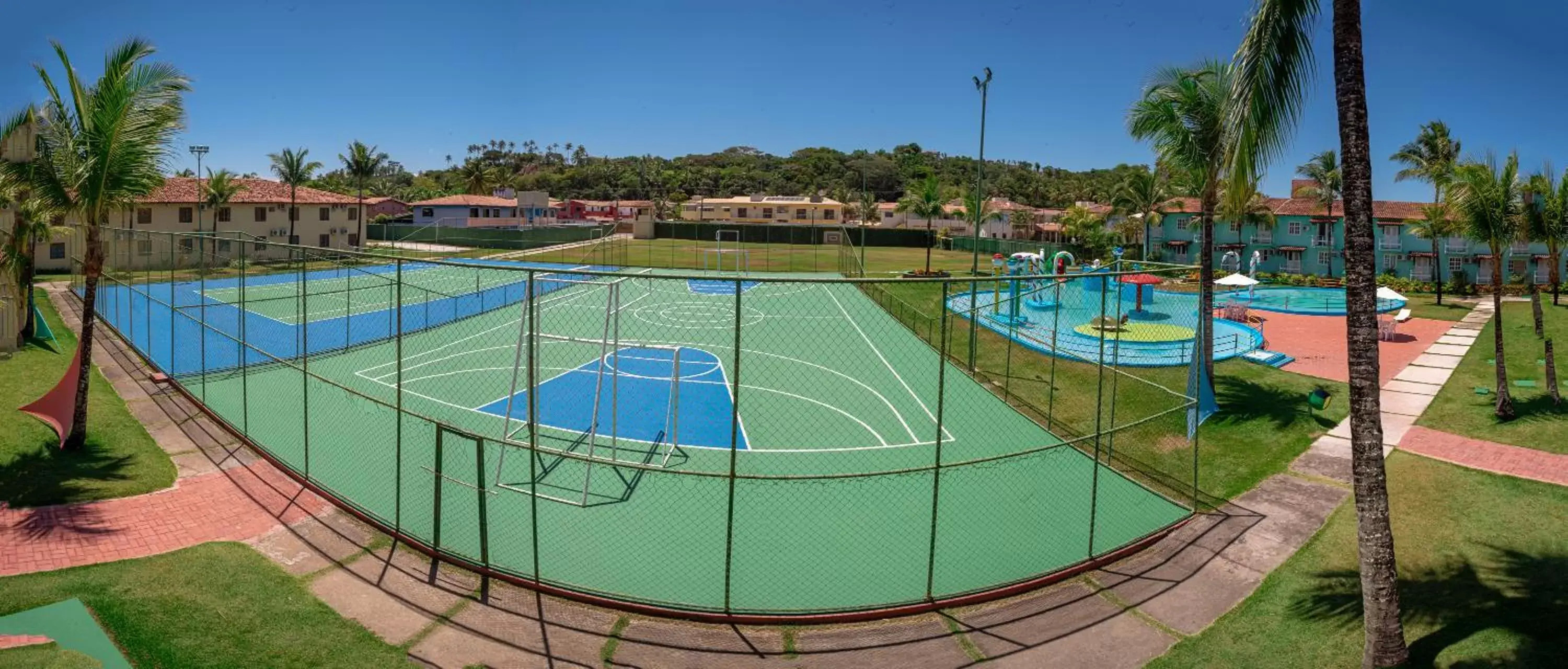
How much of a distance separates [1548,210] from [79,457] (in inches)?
1073

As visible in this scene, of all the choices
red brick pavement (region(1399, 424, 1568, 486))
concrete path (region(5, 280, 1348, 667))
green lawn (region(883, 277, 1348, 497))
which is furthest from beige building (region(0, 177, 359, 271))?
red brick pavement (region(1399, 424, 1568, 486))

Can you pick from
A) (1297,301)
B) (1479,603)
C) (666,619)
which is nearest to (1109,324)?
(1297,301)

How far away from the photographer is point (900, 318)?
3148 centimetres

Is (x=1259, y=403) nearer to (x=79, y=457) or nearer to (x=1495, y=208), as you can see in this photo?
(x=1495, y=208)

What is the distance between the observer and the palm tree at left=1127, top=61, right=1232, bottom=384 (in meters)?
18.2

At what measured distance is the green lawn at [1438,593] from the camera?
826 cm

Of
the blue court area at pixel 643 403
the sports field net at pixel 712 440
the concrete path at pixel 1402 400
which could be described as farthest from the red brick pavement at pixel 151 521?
the concrete path at pixel 1402 400

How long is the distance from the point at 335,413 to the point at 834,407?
34.5 ft

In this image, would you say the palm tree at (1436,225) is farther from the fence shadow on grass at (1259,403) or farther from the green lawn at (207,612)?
the green lawn at (207,612)

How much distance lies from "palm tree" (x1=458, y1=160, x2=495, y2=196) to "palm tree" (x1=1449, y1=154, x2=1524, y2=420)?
334ft

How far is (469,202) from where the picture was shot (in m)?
91.3

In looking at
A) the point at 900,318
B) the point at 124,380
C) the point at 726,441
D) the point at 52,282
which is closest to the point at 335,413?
the point at 124,380

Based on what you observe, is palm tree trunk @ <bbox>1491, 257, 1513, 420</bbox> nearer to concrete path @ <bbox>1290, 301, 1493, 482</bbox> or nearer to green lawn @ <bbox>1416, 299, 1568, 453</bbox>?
green lawn @ <bbox>1416, 299, 1568, 453</bbox>

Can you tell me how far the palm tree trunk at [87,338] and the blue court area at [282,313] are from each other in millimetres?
2102
